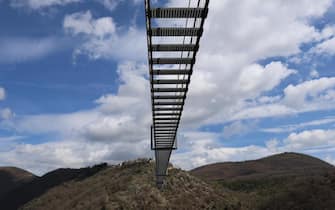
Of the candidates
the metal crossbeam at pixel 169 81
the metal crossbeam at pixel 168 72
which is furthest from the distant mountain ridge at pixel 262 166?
the metal crossbeam at pixel 168 72

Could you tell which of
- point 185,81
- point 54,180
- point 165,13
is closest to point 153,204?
point 185,81

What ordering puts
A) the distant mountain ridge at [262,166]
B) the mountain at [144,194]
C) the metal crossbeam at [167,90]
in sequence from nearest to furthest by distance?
the metal crossbeam at [167,90] → the mountain at [144,194] → the distant mountain ridge at [262,166]

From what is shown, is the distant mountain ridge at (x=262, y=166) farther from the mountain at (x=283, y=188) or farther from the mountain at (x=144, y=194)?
the mountain at (x=144, y=194)

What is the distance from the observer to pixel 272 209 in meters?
52.1

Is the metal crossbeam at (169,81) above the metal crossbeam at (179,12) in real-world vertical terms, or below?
below

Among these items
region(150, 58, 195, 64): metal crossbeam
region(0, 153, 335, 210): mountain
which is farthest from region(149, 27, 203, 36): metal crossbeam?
region(0, 153, 335, 210): mountain

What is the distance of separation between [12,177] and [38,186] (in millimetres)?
39573

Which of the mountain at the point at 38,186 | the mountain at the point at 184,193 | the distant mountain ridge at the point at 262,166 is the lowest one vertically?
the mountain at the point at 184,193

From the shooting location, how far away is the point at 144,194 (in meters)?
54.2

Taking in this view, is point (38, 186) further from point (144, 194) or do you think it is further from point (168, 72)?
point (168, 72)

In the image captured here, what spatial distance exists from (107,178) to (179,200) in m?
21.0

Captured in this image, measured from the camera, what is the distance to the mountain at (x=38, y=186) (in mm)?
96875

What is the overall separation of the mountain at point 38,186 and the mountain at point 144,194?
26.3 metres

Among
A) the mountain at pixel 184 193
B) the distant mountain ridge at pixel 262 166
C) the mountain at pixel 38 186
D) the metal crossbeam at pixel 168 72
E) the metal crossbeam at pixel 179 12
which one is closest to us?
the metal crossbeam at pixel 179 12
